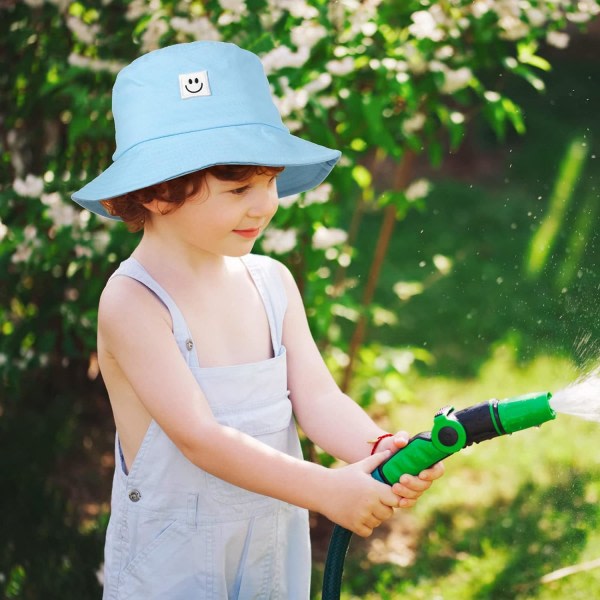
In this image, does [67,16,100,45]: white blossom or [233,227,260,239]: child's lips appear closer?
[233,227,260,239]: child's lips

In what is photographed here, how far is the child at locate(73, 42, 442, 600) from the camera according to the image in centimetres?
156

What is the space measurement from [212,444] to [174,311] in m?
0.24

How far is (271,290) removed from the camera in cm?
185

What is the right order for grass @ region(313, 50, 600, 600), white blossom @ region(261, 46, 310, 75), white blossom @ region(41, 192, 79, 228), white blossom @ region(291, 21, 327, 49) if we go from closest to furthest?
white blossom @ region(261, 46, 310, 75) < white blossom @ region(291, 21, 327, 49) < white blossom @ region(41, 192, 79, 228) < grass @ region(313, 50, 600, 600)

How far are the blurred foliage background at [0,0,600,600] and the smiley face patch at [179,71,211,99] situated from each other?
78cm

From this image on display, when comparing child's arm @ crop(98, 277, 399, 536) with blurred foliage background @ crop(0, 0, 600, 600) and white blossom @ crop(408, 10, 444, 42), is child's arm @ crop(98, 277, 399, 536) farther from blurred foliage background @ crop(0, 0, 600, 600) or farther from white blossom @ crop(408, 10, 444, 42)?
white blossom @ crop(408, 10, 444, 42)

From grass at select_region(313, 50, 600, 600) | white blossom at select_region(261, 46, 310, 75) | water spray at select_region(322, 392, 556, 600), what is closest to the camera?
water spray at select_region(322, 392, 556, 600)

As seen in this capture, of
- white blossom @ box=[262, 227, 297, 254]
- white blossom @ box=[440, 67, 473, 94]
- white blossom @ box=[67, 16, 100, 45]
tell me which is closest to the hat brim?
white blossom @ box=[262, 227, 297, 254]

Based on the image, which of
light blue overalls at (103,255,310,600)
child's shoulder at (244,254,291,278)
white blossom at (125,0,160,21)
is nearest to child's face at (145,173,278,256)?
light blue overalls at (103,255,310,600)

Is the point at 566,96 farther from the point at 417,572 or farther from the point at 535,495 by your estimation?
the point at 417,572

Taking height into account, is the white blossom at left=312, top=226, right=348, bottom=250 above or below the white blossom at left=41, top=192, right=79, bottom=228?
below

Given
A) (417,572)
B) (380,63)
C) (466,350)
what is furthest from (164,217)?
(466,350)

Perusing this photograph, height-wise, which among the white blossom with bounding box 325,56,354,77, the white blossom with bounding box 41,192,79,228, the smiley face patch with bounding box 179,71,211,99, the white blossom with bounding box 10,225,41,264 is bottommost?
the white blossom with bounding box 10,225,41,264

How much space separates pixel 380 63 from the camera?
255 cm
